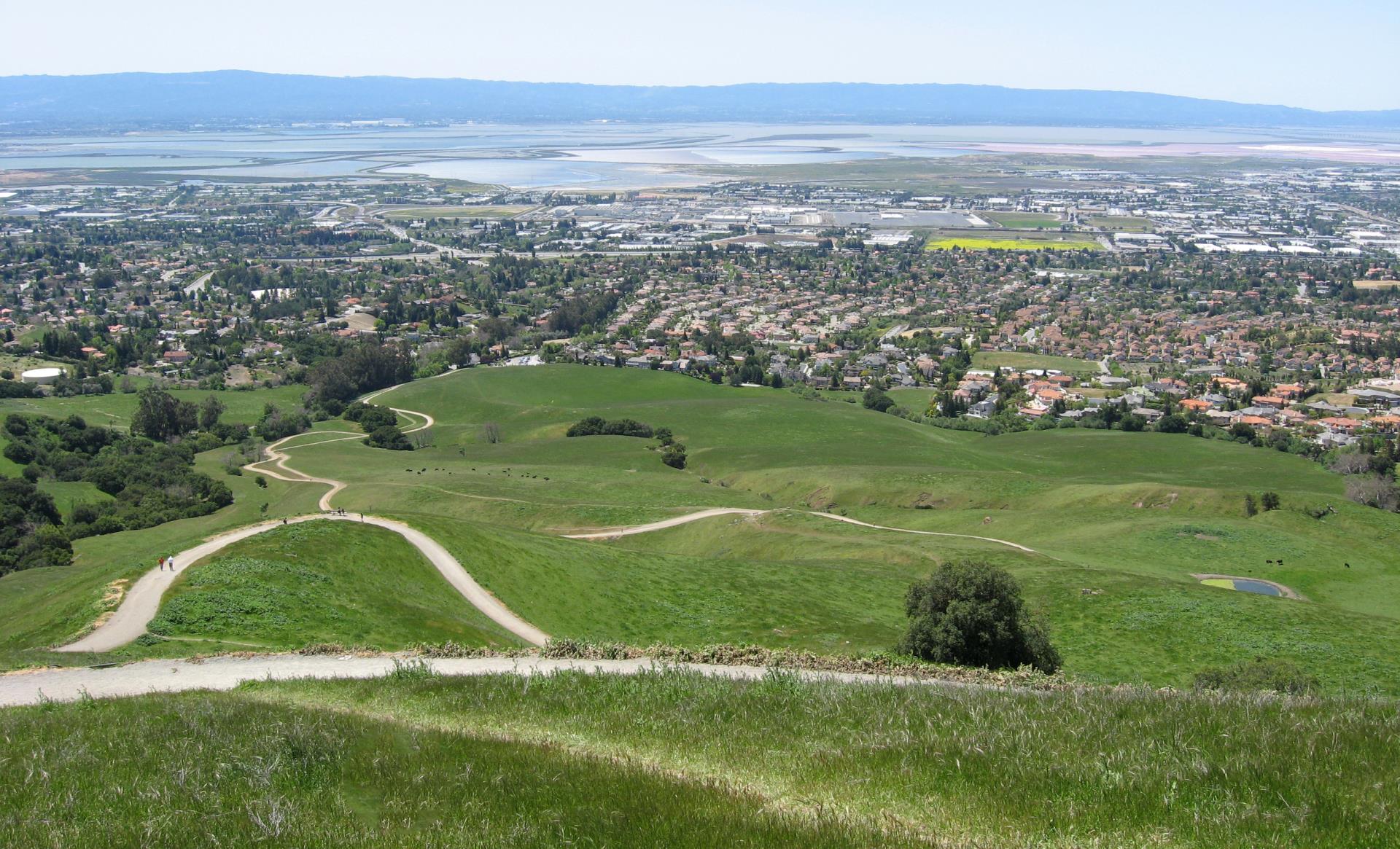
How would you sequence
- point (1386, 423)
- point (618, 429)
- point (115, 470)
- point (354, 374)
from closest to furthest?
1. point (115, 470)
2. point (618, 429)
3. point (1386, 423)
4. point (354, 374)

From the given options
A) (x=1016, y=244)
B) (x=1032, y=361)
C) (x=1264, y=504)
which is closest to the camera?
(x=1264, y=504)

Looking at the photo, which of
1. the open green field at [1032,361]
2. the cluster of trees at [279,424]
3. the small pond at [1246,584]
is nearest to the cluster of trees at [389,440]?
the cluster of trees at [279,424]

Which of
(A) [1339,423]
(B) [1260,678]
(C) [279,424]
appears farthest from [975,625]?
(C) [279,424]

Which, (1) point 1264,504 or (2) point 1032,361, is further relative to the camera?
(2) point 1032,361

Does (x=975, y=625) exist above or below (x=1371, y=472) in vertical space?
above

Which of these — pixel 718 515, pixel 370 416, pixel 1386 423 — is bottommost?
pixel 370 416

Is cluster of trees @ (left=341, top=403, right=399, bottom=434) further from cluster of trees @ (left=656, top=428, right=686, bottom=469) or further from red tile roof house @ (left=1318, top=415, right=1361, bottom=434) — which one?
red tile roof house @ (left=1318, top=415, right=1361, bottom=434)

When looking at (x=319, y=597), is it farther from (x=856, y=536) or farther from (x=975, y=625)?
(x=856, y=536)
